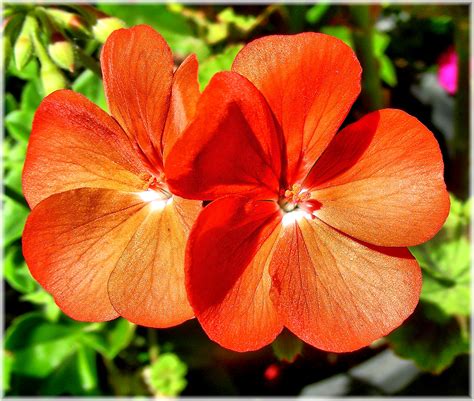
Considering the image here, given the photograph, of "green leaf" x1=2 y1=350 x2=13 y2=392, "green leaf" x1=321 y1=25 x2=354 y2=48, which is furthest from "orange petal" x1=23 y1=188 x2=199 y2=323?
"green leaf" x1=321 y1=25 x2=354 y2=48

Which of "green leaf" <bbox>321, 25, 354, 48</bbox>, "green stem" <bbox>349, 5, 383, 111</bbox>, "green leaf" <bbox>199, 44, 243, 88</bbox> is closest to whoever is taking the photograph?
Answer: "green leaf" <bbox>199, 44, 243, 88</bbox>

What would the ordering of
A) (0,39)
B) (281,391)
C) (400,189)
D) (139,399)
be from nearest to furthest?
(400,189) → (0,39) → (139,399) → (281,391)

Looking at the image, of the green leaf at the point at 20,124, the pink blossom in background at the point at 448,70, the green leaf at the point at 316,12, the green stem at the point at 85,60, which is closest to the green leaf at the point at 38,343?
the green leaf at the point at 20,124

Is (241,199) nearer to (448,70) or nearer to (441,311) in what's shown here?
(441,311)

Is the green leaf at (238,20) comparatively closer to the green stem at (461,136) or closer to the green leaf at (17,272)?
the green stem at (461,136)

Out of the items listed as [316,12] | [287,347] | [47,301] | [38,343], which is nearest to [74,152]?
[287,347]

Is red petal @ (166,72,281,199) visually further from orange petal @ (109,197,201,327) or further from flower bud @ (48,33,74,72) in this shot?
flower bud @ (48,33,74,72)

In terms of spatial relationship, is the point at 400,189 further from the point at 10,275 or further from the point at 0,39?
the point at 10,275

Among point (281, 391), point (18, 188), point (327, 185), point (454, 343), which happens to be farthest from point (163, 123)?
point (281, 391)
